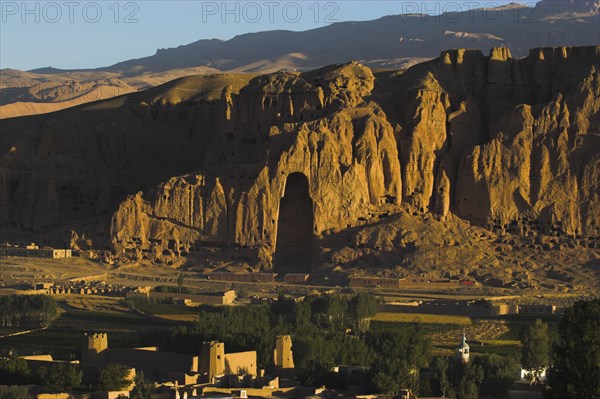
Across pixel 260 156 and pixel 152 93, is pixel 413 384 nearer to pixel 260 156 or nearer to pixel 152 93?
pixel 260 156

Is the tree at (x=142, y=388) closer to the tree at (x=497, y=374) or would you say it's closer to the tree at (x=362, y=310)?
the tree at (x=497, y=374)

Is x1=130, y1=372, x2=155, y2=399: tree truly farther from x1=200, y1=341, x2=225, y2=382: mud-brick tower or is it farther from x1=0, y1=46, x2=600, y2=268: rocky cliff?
x1=0, y1=46, x2=600, y2=268: rocky cliff

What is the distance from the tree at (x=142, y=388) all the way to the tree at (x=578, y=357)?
1166 cm

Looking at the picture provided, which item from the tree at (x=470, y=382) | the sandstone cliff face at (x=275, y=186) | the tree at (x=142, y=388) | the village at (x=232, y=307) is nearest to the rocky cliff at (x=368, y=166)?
the sandstone cliff face at (x=275, y=186)

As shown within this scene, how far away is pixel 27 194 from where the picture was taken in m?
129

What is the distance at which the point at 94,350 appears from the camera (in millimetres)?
79750

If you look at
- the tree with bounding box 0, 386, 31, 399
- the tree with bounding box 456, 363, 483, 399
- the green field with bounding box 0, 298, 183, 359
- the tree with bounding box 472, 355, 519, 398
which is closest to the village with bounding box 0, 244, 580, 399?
the green field with bounding box 0, 298, 183, 359

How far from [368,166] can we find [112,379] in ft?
166

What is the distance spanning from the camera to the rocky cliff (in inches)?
4678

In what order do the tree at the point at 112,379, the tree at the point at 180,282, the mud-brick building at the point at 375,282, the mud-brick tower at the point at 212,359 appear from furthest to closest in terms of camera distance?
the mud-brick building at the point at 375,282, the tree at the point at 180,282, the mud-brick tower at the point at 212,359, the tree at the point at 112,379

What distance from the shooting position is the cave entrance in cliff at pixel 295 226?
11938cm

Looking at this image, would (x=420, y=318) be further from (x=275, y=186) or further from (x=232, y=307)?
(x=275, y=186)

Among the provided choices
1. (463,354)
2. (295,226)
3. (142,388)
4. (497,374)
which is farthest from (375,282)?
(142,388)

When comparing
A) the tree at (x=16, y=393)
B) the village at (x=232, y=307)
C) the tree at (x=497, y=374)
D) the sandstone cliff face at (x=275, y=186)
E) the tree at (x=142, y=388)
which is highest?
the sandstone cliff face at (x=275, y=186)
